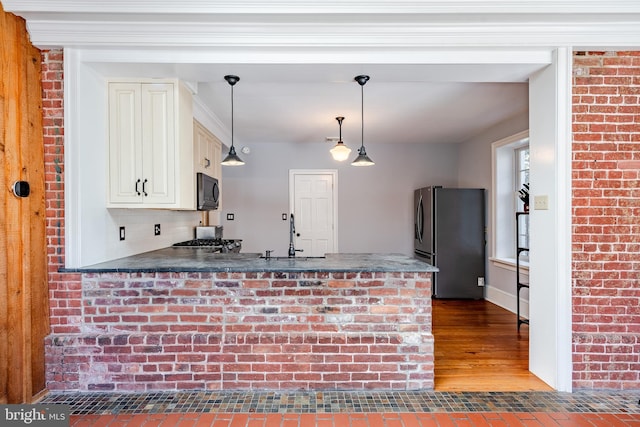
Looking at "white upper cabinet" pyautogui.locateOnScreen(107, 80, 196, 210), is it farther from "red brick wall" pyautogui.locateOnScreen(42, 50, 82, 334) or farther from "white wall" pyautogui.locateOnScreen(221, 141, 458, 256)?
"white wall" pyautogui.locateOnScreen(221, 141, 458, 256)

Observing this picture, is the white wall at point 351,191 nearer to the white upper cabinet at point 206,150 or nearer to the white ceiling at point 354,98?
the white ceiling at point 354,98

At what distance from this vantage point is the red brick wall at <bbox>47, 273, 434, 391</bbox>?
7.46ft

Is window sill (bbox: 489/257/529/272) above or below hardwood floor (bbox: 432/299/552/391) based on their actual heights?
above

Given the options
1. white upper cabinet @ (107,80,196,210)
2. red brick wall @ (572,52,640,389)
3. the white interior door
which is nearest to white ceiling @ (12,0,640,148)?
white upper cabinet @ (107,80,196,210)

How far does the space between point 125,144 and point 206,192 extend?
3.57ft

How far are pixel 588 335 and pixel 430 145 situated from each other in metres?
3.92

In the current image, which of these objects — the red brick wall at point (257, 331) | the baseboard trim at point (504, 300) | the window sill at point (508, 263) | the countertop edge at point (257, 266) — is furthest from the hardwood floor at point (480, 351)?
the countertop edge at point (257, 266)

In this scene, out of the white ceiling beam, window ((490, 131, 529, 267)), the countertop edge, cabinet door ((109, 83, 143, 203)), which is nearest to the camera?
the white ceiling beam

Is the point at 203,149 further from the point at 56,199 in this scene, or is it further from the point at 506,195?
the point at 506,195

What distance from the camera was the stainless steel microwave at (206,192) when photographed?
337cm

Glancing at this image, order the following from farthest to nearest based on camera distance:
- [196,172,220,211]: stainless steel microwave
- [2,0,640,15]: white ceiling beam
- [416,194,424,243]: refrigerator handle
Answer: [416,194,424,243]: refrigerator handle
[196,172,220,211]: stainless steel microwave
[2,0,640,15]: white ceiling beam

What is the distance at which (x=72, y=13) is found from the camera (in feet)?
6.83

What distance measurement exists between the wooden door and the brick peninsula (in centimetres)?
25

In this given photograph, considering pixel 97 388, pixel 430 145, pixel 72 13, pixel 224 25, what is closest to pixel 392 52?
pixel 224 25
